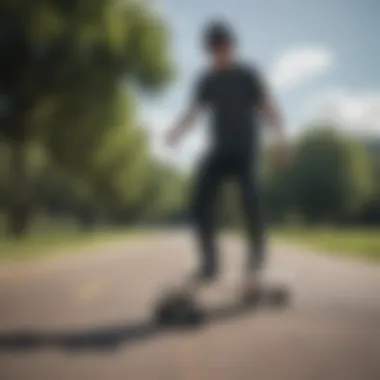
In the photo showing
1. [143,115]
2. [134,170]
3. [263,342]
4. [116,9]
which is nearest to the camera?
[263,342]

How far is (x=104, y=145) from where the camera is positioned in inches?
107

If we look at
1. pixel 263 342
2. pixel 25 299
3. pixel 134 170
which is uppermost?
pixel 134 170

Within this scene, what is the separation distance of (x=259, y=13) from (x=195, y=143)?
0.60 metres

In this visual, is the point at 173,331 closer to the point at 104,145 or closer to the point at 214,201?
the point at 214,201

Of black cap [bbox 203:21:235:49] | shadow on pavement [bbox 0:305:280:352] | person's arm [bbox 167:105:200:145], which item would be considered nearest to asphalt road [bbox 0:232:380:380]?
shadow on pavement [bbox 0:305:280:352]

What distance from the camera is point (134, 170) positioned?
247cm

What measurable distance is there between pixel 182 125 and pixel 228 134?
0.20 meters

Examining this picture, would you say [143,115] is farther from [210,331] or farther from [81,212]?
[210,331]

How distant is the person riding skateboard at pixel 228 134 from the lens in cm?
219

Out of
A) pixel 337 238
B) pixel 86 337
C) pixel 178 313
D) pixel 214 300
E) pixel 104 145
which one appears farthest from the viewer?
pixel 104 145

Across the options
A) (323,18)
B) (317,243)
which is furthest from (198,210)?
(323,18)

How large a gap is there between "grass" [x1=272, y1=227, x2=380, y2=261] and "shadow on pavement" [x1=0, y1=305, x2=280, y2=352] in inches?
20.1

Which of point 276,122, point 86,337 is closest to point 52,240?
point 86,337

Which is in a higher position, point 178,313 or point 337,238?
point 337,238
